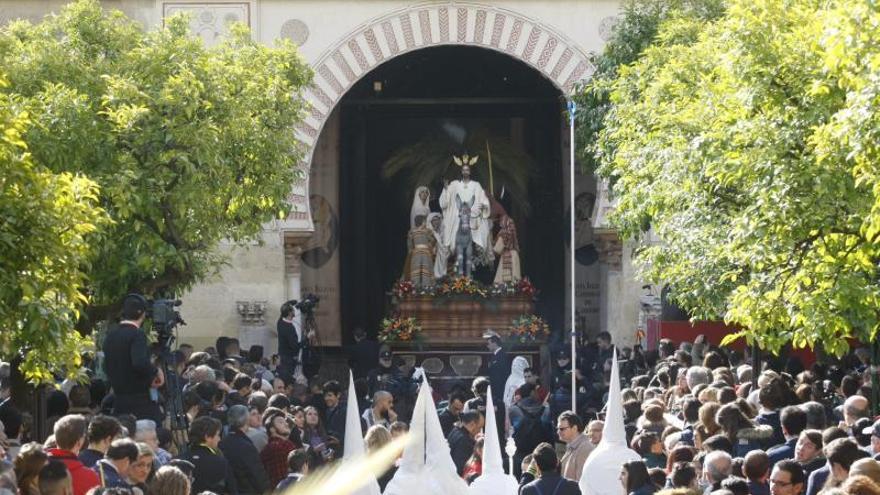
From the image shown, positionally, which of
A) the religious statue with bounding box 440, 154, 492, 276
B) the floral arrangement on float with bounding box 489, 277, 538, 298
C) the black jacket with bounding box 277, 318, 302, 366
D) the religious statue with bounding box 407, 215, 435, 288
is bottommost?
the black jacket with bounding box 277, 318, 302, 366

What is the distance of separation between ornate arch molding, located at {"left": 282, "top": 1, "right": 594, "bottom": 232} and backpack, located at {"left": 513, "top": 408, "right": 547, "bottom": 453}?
10756mm

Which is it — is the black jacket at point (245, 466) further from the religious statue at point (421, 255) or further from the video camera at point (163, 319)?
the religious statue at point (421, 255)

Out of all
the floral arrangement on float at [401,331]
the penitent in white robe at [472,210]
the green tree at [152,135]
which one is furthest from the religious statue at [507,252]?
the green tree at [152,135]

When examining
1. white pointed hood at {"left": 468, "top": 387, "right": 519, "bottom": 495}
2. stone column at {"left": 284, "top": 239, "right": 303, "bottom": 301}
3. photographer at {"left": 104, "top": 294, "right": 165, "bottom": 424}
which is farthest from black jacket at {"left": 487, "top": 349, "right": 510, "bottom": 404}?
white pointed hood at {"left": 468, "top": 387, "right": 519, "bottom": 495}

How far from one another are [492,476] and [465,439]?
2.83m

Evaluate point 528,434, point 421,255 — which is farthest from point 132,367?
point 421,255

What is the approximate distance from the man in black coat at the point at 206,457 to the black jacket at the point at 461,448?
3797mm

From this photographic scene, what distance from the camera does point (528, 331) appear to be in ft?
97.8

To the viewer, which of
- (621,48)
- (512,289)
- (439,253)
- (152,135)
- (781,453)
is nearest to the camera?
(781,453)

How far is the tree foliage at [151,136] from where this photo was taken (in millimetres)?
18656

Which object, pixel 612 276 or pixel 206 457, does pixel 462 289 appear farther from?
pixel 206 457

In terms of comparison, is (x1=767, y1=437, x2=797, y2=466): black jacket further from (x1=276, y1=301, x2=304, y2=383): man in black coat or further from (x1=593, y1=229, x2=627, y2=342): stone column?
(x1=593, y1=229, x2=627, y2=342): stone column

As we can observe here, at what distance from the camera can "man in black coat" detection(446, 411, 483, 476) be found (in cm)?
1634

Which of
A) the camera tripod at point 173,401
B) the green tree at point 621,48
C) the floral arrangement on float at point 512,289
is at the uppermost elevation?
the green tree at point 621,48
